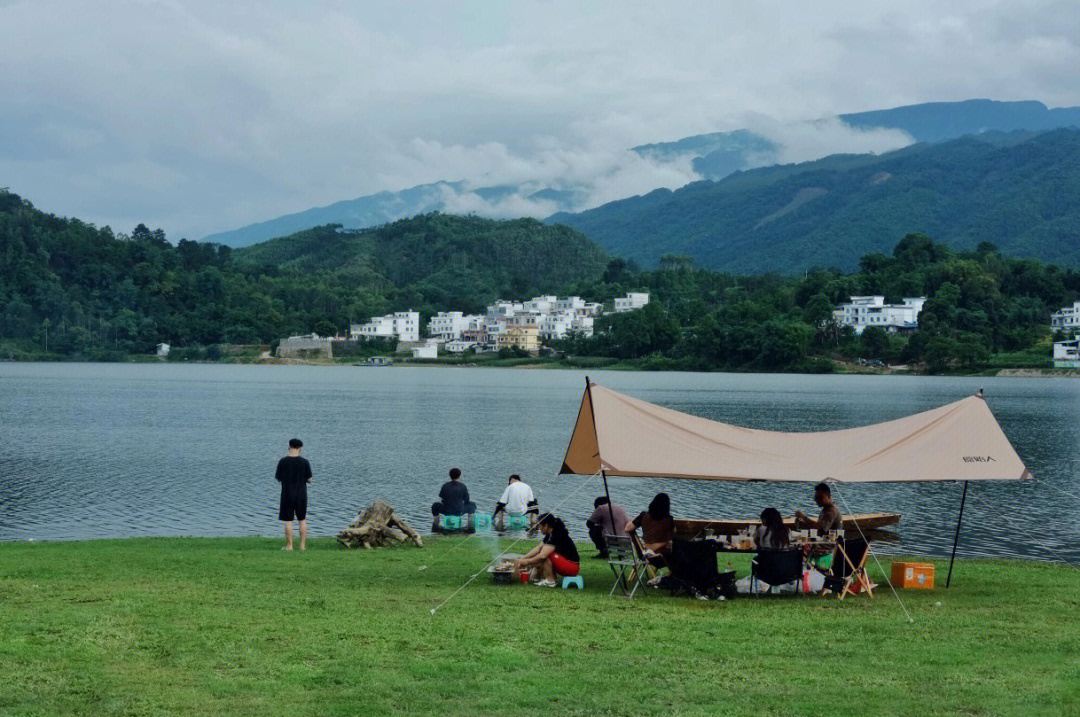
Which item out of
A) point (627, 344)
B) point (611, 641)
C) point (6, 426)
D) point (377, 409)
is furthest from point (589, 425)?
point (627, 344)

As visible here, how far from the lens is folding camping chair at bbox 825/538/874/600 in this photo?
14.9m

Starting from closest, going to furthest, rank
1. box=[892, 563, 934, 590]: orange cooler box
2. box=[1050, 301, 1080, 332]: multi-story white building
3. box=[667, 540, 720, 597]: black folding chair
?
1. box=[667, 540, 720, 597]: black folding chair
2. box=[892, 563, 934, 590]: orange cooler box
3. box=[1050, 301, 1080, 332]: multi-story white building

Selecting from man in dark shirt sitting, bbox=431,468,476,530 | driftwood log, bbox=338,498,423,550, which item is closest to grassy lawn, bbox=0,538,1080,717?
driftwood log, bbox=338,498,423,550

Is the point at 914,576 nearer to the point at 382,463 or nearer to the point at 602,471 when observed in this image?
the point at 602,471

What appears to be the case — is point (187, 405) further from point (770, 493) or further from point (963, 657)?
point (963, 657)

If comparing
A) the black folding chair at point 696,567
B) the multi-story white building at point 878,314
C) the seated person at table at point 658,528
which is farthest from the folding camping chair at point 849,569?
the multi-story white building at point 878,314

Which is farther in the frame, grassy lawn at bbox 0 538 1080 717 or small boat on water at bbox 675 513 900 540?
small boat on water at bbox 675 513 900 540

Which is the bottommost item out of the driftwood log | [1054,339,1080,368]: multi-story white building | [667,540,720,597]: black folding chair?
the driftwood log

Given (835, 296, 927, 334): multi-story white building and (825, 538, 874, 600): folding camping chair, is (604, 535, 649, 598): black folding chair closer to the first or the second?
(825, 538, 874, 600): folding camping chair

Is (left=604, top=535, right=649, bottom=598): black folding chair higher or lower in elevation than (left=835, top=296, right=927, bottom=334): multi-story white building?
lower

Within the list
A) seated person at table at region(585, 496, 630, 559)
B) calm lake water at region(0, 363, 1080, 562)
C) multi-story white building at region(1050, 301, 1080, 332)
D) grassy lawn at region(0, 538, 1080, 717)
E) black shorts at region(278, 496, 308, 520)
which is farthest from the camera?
multi-story white building at region(1050, 301, 1080, 332)

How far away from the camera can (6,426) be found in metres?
58.3

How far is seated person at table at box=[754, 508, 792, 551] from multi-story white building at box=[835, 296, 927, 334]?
535 ft

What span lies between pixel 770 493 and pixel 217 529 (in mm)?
16993
